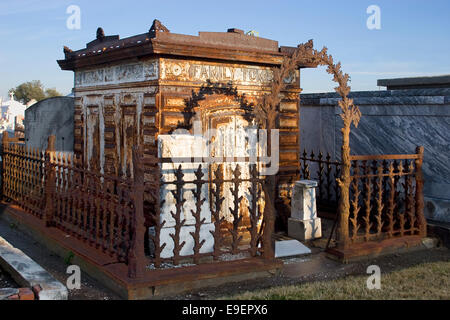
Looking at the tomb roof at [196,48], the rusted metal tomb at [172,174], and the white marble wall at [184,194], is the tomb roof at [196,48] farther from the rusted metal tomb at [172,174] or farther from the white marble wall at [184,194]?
the white marble wall at [184,194]

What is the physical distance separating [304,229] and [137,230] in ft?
11.6

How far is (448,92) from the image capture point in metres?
8.38

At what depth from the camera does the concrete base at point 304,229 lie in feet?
26.5

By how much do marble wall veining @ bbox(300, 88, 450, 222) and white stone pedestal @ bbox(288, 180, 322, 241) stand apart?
2.10 meters

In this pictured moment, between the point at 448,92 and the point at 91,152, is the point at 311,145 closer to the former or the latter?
the point at 448,92

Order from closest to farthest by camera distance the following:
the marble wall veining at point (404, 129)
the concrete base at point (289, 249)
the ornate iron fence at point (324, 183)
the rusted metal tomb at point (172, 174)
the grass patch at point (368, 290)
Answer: the grass patch at point (368, 290), the rusted metal tomb at point (172, 174), the concrete base at point (289, 249), the marble wall veining at point (404, 129), the ornate iron fence at point (324, 183)

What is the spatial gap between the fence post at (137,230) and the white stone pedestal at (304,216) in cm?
349

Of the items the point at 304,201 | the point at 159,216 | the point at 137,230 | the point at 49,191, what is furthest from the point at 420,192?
the point at 49,191

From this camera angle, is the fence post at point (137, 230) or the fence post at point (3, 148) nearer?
the fence post at point (137, 230)

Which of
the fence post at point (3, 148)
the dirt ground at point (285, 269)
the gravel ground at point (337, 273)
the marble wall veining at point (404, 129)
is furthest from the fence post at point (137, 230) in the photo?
the fence post at point (3, 148)

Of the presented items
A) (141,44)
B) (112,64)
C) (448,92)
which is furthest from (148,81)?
(448,92)

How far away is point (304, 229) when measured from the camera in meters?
8.05

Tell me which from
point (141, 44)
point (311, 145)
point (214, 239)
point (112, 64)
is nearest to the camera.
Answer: point (214, 239)
